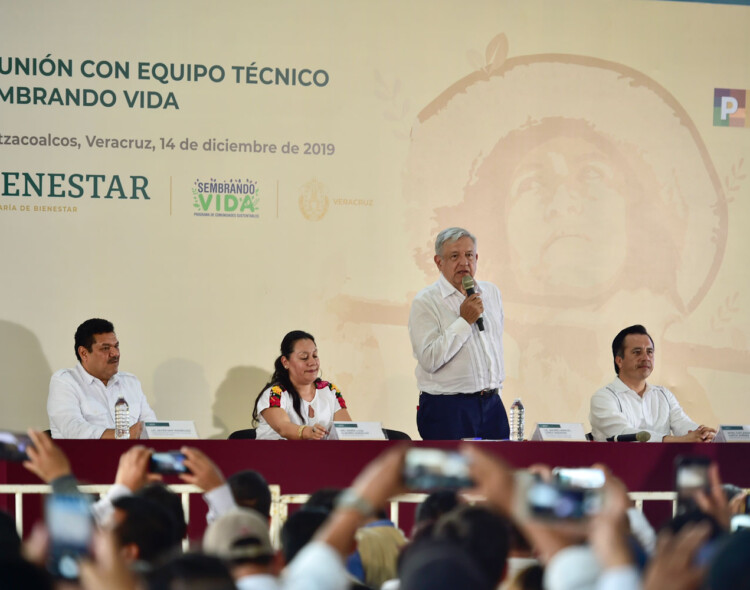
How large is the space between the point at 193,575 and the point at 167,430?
2.68 meters

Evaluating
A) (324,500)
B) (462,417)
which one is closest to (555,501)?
(324,500)

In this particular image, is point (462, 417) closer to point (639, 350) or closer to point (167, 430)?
point (639, 350)

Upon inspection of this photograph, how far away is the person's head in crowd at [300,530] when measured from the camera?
6.50 ft

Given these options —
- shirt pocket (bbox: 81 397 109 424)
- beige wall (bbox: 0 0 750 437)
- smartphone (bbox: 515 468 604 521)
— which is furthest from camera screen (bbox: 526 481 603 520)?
beige wall (bbox: 0 0 750 437)

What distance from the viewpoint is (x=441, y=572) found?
132 centimetres

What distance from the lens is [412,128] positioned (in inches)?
230

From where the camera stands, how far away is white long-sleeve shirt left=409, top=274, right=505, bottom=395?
456 centimetres

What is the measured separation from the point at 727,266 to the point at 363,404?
223cm

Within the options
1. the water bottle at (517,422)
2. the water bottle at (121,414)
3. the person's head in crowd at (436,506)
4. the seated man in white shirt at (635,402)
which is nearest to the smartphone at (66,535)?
the person's head in crowd at (436,506)

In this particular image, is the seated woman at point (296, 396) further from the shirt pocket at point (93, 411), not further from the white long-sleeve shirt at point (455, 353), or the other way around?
the shirt pocket at point (93, 411)

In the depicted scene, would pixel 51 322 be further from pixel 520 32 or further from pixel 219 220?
pixel 520 32

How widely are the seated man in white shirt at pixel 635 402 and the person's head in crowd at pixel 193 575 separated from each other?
11.2ft

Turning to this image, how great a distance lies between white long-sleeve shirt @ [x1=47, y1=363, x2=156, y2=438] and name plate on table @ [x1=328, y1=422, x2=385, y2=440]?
1.13 meters

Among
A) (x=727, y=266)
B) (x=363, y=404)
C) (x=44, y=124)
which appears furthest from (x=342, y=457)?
(x=727, y=266)
